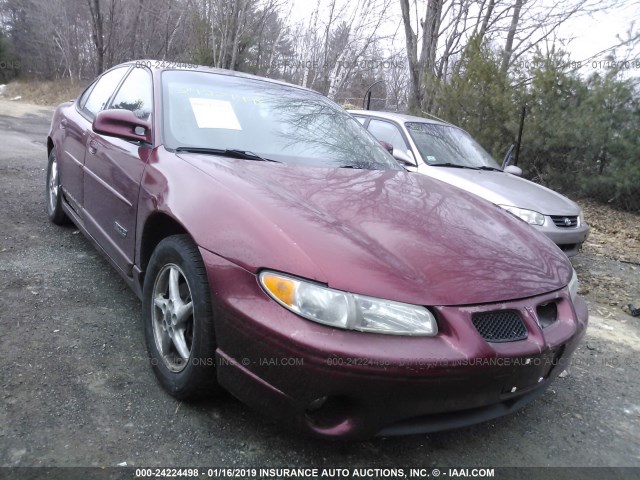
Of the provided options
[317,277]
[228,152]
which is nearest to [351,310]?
[317,277]

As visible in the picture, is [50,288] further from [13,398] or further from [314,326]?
[314,326]

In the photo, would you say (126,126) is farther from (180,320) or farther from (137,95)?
(180,320)

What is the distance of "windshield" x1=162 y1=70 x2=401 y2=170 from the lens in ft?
8.64

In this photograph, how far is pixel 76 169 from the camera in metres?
3.54

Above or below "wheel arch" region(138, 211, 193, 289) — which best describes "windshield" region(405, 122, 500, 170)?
above

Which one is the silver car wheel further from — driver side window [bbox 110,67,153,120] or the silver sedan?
the silver sedan

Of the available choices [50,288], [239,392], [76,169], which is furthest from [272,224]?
[76,169]

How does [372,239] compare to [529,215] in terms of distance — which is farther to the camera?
[529,215]

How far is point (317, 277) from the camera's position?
1.66 meters

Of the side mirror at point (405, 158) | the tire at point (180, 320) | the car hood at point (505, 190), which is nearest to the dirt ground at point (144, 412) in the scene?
the tire at point (180, 320)

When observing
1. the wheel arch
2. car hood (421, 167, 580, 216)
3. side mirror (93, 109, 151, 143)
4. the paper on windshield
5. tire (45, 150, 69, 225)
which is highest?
the paper on windshield

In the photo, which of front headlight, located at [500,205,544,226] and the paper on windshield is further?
front headlight, located at [500,205,544,226]

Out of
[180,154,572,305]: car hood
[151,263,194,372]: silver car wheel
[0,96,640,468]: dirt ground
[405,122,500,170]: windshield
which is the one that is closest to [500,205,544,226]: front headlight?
[405,122,500,170]: windshield

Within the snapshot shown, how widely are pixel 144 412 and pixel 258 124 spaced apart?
5.29ft
